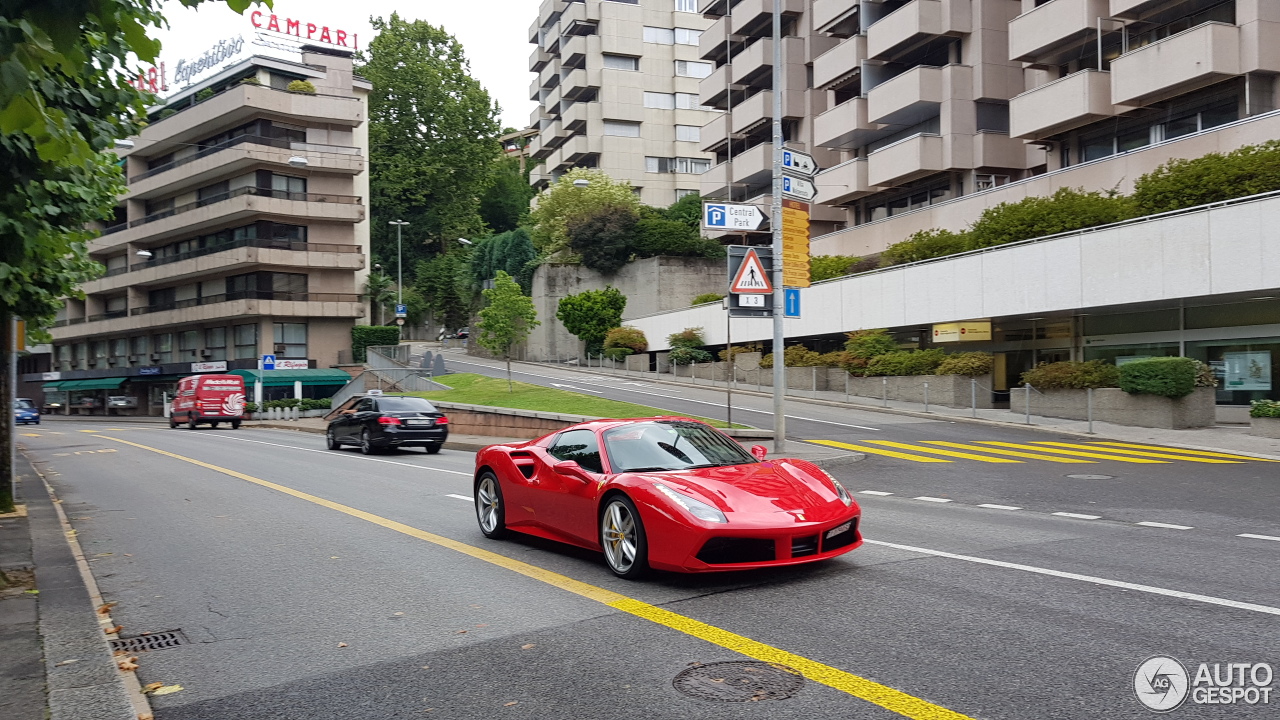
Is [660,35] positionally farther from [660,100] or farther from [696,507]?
[696,507]

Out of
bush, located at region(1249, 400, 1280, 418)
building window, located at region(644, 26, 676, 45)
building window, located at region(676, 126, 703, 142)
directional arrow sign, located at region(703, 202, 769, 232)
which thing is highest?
building window, located at region(644, 26, 676, 45)

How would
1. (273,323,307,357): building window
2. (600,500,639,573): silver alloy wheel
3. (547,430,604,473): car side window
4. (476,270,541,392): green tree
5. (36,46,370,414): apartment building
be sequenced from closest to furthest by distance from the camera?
(600,500,639,573): silver alloy wheel → (547,430,604,473): car side window → (476,270,541,392): green tree → (36,46,370,414): apartment building → (273,323,307,357): building window

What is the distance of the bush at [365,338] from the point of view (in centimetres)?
6162

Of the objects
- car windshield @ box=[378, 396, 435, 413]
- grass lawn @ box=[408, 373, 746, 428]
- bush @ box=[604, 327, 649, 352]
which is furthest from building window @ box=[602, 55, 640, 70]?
car windshield @ box=[378, 396, 435, 413]

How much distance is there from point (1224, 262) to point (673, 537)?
20936 mm

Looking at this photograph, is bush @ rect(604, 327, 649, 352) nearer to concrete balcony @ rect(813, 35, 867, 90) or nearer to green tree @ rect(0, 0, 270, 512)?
concrete balcony @ rect(813, 35, 867, 90)

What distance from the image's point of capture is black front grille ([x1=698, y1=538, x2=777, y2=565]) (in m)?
6.46

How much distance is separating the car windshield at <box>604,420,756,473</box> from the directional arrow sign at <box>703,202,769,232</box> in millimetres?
9119

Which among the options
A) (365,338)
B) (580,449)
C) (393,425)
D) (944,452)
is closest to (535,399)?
(393,425)

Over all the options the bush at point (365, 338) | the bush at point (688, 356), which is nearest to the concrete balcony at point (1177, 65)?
the bush at point (688, 356)

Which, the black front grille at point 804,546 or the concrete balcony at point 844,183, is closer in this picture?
the black front grille at point 804,546

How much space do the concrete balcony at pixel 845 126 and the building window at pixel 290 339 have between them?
35.6 m

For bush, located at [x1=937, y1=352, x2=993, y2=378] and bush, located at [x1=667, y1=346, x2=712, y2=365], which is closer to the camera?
bush, located at [x1=937, y1=352, x2=993, y2=378]

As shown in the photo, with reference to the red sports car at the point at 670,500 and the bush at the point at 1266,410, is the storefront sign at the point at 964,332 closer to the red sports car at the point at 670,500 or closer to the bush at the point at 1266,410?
the bush at the point at 1266,410
